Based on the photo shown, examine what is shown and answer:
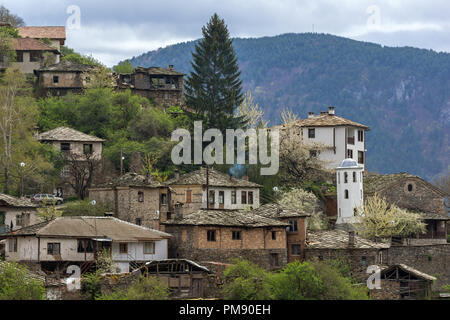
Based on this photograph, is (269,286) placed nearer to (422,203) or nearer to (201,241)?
(201,241)

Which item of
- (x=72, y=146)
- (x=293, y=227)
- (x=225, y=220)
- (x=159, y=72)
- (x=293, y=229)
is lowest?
(x=293, y=229)

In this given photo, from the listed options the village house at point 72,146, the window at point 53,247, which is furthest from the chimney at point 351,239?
the village house at point 72,146

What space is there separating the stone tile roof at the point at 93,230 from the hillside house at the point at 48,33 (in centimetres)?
6563

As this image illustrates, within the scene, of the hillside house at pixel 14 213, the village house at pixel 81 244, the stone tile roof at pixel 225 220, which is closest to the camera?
Result: the village house at pixel 81 244

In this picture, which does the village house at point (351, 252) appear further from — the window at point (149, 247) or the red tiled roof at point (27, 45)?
the red tiled roof at point (27, 45)

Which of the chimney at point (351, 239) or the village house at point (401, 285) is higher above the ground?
the chimney at point (351, 239)

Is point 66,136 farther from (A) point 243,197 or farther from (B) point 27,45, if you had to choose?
(B) point 27,45

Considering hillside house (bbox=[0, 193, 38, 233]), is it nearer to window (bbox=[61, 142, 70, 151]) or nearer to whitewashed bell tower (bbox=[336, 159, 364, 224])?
window (bbox=[61, 142, 70, 151])

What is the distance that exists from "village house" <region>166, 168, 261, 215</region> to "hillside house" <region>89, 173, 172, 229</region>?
50.9 inches

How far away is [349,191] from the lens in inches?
3455

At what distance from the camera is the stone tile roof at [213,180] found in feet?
272

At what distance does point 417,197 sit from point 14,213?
3425cm

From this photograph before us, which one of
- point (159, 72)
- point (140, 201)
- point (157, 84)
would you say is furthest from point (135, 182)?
point (159, 72)
